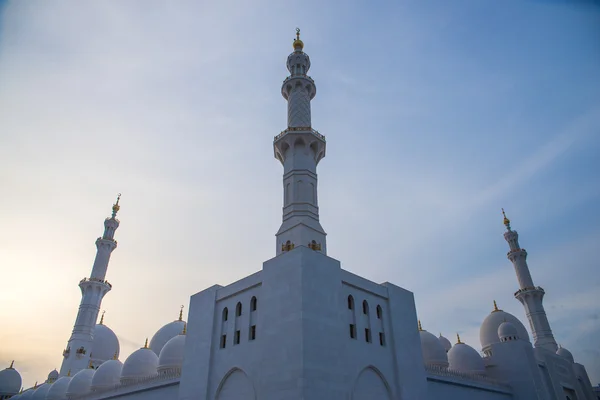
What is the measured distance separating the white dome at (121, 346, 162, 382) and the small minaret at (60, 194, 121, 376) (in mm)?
10629

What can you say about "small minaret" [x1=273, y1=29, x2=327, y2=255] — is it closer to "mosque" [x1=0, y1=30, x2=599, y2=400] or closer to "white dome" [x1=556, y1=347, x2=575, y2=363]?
"mosque" [x1=0, y1=30, x2=599, y2=400]

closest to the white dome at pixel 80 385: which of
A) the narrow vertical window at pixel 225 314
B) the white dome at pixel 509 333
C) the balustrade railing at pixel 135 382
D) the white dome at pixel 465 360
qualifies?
the balustrade railing at pixel 135 382

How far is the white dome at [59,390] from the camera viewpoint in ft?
88.0

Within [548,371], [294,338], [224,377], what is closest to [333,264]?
[294,338]

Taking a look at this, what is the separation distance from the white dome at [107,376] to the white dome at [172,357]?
4455 mm

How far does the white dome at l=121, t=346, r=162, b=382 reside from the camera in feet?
78.6

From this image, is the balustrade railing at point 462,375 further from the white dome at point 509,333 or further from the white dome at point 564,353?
the white dome at point 564,353

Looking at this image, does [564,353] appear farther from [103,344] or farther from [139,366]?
[103,344]

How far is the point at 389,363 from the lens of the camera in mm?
17609

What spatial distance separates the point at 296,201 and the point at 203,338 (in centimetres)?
769

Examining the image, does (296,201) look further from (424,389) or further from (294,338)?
(424,389)

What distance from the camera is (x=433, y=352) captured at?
2441 cm

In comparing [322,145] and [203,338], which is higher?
[322,145]

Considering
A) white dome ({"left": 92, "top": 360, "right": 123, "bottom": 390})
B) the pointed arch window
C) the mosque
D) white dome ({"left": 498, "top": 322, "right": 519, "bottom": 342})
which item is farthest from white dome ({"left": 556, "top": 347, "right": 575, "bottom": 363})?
white dome ({"left": 92, "top": 360, "right": 123, "bottom": 390})
